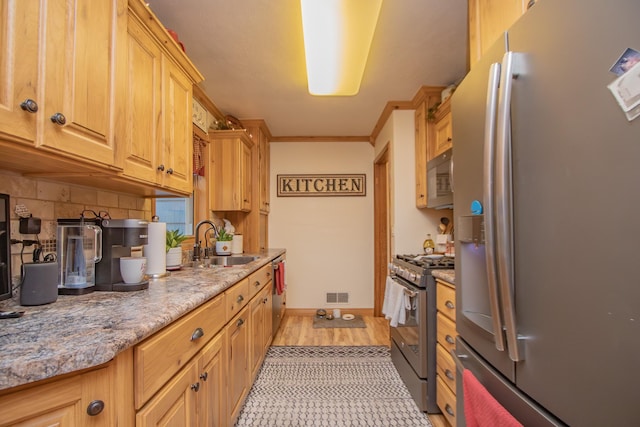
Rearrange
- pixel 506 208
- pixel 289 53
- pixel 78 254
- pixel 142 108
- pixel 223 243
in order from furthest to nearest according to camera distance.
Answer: pixel 223 243 < pixel 289 53 < pixel 142 108 < pixel 78 254 < pixel 506 208

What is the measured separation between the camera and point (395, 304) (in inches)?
92.4

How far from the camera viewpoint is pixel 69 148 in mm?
918

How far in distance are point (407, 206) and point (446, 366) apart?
1691 mm

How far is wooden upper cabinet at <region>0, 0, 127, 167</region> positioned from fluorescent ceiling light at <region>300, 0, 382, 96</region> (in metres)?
0.96

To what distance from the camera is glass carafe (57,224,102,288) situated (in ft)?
3.86

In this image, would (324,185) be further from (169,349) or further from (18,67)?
(18,67)

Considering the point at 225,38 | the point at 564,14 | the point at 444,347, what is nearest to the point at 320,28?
the point at 225,38

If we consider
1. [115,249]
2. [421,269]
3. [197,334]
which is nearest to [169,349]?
[197,334]

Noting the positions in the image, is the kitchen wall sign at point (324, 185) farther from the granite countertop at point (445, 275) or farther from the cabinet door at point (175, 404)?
the cabinet door at point (175, 404)

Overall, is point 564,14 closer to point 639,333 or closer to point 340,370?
point 639,333

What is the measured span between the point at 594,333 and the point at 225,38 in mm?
2381

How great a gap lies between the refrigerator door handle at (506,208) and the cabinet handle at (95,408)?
1.01 metres

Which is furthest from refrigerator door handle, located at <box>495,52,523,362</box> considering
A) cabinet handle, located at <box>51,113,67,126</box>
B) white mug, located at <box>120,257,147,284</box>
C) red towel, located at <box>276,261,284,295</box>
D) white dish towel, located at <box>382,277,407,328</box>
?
red towel, located at <box>276,261,284,295</box>

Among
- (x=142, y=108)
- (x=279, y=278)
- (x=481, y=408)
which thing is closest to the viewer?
→ (x=481, y=408)
